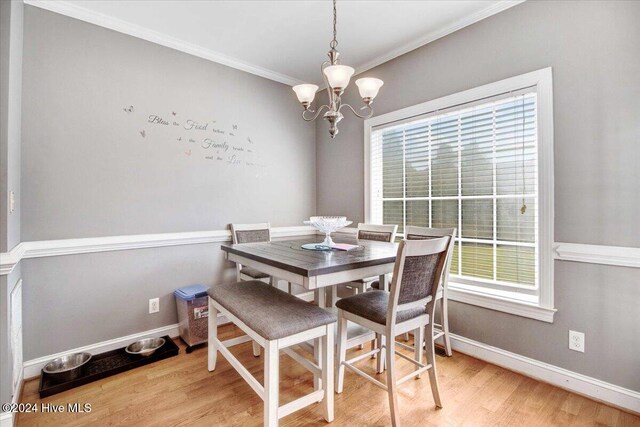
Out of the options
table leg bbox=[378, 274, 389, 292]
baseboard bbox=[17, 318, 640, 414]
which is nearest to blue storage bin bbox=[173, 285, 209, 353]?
baseboard bbox=[17, 318, 640, 414]

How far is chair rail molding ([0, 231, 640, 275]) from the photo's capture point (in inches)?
67.1

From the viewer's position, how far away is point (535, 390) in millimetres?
1924

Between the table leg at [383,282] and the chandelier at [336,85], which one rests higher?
the chandelier at [336,85]

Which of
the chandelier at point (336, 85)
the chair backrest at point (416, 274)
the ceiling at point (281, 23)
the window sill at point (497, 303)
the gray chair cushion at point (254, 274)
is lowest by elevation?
the window sill at point (497, 303)

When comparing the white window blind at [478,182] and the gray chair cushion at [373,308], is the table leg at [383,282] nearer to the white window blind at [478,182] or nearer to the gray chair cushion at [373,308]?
the gray chair cushion at [373,308]

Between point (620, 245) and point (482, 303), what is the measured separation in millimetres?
905

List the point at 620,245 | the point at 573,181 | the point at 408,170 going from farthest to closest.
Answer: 1. the point at 408,170
2. the point at 573,181
3. the point at 620,245

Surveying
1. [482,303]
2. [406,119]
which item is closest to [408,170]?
[406,119]

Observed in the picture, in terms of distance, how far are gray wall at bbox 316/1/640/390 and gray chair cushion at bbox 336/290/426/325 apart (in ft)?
3.28

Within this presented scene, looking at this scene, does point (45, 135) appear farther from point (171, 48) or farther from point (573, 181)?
point (573, 181)

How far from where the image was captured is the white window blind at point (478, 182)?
2146 millimetres

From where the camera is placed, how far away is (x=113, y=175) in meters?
2.40

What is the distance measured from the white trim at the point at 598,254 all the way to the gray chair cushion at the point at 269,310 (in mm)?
1549

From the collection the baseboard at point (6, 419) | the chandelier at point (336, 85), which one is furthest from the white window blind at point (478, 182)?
the baseboard at point (6, 419)
